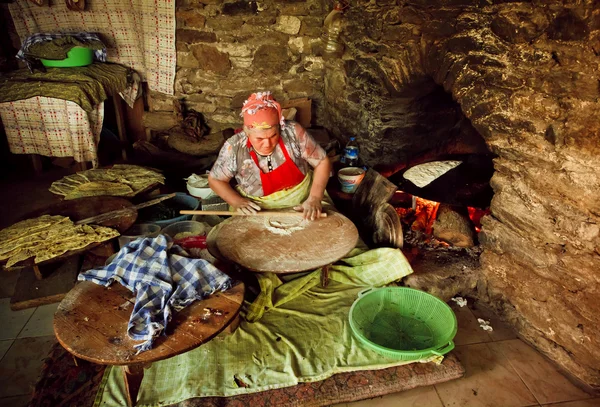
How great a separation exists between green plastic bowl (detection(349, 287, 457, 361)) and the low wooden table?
0.92 m

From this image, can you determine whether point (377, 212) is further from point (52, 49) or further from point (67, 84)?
point (52, 49)

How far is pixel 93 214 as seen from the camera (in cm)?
351

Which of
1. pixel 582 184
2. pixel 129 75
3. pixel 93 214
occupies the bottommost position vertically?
pixel 93 214

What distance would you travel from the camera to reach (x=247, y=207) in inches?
121

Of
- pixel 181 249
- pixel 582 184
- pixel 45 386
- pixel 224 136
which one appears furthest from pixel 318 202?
pixel 224 136

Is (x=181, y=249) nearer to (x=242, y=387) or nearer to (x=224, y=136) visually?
(x=242, y=387)

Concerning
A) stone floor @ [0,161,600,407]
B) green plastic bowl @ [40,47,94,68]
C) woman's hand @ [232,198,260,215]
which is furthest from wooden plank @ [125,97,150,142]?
woman's hand @ [232,198,260,215]

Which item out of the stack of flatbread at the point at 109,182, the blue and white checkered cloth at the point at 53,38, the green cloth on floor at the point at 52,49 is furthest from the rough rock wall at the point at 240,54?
the stack of flatbread at the point at 109,182

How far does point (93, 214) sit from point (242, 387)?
6.65 feet

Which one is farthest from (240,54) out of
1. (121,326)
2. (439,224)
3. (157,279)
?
(121,326)

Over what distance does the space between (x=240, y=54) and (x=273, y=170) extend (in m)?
2.57

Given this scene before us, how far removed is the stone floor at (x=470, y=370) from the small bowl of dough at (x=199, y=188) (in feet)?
5.58

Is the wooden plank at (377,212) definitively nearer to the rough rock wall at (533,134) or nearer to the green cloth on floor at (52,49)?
the rough rock wall at (533,134)

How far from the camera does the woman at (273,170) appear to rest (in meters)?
3.20
